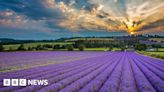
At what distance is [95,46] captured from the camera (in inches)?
4766

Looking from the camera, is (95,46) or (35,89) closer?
(35,89)

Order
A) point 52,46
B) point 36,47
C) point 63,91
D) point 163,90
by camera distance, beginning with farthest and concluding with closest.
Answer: point 52,46
point 36,47
point 163,90
point 63,91

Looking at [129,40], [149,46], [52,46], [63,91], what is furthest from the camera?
[129,40]

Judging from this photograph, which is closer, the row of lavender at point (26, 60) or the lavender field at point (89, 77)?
the lavender field at point (89, 77)

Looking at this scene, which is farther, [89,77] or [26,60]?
[26,60]

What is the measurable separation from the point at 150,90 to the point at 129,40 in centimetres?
15642

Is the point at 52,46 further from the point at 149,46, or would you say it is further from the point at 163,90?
the point at 163,90

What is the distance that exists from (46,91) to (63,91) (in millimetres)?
644

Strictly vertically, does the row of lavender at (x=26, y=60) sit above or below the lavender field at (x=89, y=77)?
below

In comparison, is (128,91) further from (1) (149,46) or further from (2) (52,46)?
(1) (149,46)

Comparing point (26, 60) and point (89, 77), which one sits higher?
point (89, 77)

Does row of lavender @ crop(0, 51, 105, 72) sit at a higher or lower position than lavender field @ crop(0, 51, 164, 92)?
lower

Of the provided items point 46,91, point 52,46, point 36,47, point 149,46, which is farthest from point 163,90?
point 149,46

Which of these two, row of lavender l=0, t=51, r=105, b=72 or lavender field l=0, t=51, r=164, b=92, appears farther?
row of lavender l=0, t=51, r=105, b=72
